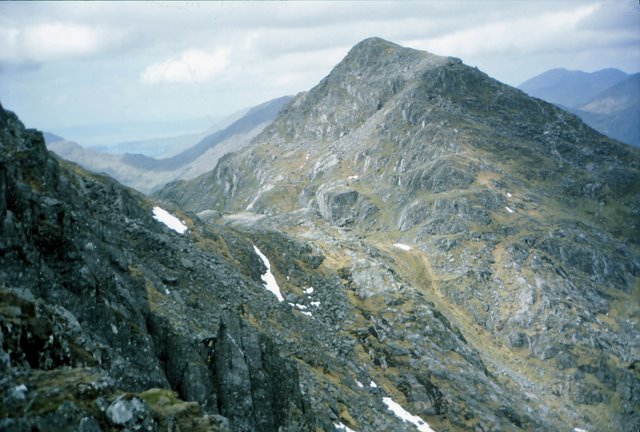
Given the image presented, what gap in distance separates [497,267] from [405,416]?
84553 mm

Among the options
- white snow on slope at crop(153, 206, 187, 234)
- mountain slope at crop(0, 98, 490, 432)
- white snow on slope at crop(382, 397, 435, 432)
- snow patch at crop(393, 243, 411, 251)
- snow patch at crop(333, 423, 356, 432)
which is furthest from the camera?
snow patch at crop(393, 243, 411, 251)

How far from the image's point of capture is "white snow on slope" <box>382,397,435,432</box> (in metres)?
57.8

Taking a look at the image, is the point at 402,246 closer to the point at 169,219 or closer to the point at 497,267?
the point at 497,267

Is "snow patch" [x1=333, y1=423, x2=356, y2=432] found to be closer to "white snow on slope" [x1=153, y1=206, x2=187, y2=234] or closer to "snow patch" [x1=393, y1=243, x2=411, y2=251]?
"white snow on slope" [x1=153, y1=206, x2=187, y2=234]

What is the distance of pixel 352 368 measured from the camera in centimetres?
6066

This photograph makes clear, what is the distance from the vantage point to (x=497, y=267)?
13425cm

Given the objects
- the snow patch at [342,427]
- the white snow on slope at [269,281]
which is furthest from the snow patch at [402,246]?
the snow patch at [342,427]

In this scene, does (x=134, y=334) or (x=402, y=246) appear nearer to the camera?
(x=134, y=334)

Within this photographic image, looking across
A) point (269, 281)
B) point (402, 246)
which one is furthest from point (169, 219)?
point (402, 246)

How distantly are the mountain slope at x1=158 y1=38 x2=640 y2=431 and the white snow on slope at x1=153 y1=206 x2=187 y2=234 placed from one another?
29.4m

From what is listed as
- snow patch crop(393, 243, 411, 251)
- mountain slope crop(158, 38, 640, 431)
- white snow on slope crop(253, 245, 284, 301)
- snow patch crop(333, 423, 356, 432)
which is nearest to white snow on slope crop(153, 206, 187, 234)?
white snow on slope crop(253, 245, 284, 301)

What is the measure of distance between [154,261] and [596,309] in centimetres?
12118

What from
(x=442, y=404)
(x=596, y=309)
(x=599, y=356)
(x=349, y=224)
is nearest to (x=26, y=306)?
(x=442, y=404)

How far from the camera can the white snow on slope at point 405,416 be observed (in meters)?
57.8
